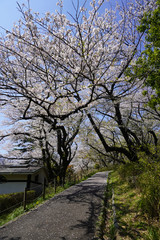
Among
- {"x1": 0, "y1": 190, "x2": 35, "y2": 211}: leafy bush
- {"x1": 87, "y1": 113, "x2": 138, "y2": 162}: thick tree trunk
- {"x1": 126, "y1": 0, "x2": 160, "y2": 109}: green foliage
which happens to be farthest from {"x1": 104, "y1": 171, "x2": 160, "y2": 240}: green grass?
{"x1": 0, "y1": 190, "x2": 35, "y2": 211}: leafy bush

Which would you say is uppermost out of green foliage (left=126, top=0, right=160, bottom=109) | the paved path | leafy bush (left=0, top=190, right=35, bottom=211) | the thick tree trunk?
green foliage (left=126, top=0, right=160, bottom=109)

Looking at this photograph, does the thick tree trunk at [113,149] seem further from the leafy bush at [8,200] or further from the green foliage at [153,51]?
the leafy bush at [8,200]

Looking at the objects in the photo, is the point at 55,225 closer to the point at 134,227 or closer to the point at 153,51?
the point at 134,227

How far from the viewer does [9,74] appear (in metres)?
5.68

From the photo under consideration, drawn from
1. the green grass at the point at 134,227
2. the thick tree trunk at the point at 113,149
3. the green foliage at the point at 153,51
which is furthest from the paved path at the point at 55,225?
the green foliage at the point at 153,51

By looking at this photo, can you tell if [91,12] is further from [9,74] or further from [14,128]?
[14,128]

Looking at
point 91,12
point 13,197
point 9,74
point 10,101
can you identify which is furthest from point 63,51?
point 13,197

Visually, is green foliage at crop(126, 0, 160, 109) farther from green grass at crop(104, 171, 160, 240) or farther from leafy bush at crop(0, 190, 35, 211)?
leafy bush at crop(0, 190, 35, 211)

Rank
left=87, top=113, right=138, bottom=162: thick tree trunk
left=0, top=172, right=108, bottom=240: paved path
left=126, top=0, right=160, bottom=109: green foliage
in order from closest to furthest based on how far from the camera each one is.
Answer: left=0, top=172, right=108, bottom=240: paved path
left=126, top=0, right=160, bottom=109: green foliage
left=87, top=113, right=138, bottom=162: thick tree trunk

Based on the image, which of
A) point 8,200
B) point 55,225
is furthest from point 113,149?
point 8,200

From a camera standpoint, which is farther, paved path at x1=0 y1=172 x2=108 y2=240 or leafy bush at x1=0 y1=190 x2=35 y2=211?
leafy bush at x1=0 y1=190 x2=35 y2=211

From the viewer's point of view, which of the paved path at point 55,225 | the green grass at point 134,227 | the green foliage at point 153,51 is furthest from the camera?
the green foliage at point 153,51

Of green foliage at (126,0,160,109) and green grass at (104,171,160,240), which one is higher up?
green foliage at (126,0,160,109)

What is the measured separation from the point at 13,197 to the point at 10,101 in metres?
7.36
